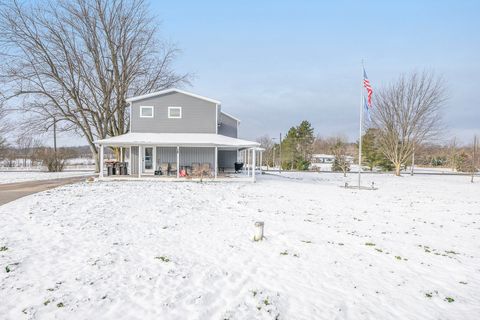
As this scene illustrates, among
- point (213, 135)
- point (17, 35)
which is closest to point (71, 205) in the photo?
point (213, 135)

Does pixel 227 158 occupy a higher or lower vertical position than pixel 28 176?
higher

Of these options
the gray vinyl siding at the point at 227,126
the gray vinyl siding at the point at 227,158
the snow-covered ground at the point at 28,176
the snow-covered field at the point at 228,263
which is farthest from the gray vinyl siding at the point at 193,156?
the snow-covered field at the point at 228,263

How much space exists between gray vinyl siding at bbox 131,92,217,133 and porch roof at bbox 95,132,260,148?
1.92 feet

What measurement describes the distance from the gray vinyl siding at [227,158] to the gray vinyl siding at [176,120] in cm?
417

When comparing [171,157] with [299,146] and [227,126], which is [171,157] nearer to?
[227,126]

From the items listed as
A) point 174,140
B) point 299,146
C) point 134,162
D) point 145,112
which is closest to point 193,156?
point 174,140

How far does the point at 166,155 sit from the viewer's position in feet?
69.1

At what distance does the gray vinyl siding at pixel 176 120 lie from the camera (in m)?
21.1

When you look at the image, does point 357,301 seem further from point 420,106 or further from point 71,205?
point 420,106

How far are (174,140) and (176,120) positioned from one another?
10.3ft

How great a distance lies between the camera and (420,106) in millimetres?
31594

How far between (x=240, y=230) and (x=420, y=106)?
31605 mm

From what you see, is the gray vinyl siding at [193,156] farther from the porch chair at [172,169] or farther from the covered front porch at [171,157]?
the porch chair at [172,169]

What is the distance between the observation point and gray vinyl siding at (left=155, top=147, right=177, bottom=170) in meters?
21.0
